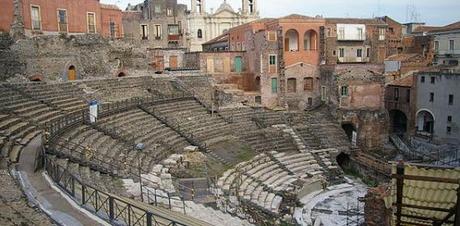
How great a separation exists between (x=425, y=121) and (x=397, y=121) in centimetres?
426

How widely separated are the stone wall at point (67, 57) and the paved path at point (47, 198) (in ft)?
43.3

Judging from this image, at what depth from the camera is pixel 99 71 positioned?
30.6 m

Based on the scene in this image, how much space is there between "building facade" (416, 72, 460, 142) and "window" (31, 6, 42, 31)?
92.0ft

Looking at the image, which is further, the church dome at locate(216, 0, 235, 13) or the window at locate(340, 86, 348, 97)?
the church dome at locate(216, 0, 235, 13)

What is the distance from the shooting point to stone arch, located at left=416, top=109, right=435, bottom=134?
33053mm

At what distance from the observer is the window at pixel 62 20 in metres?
28.8

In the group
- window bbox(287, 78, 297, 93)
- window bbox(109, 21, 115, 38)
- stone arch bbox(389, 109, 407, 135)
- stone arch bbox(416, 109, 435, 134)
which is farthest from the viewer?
stone arch bbox(389, 109, 407, 135)

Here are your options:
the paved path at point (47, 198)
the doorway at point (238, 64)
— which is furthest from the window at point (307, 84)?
the paved path at point (47, 198)

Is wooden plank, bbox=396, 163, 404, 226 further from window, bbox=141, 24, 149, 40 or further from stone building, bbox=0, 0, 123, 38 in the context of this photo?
window, bbox=141, 24, 149, 40

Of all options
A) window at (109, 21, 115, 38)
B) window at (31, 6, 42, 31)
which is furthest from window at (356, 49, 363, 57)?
window at (31, 6, 42, 31)

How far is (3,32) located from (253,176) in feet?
54.0

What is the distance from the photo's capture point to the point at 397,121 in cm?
3800

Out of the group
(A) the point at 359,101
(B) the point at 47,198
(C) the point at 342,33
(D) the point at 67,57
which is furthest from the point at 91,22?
(B) the point at 47,198

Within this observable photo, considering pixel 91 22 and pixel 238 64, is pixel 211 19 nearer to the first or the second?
pixel 238 64
